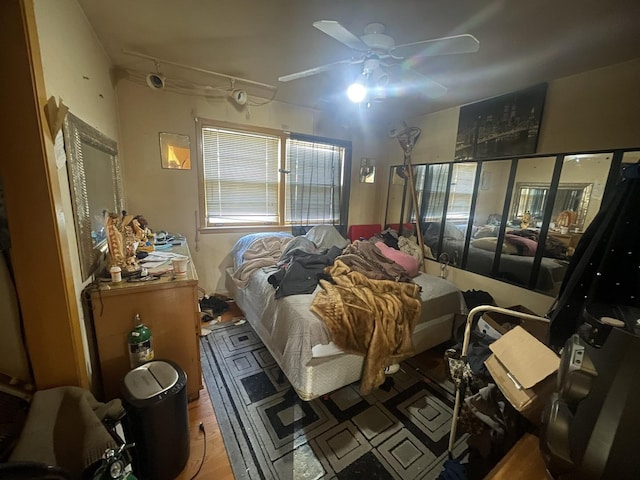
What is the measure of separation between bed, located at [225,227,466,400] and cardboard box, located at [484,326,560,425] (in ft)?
2.88

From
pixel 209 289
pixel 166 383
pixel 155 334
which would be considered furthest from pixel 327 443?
pixel 209 289

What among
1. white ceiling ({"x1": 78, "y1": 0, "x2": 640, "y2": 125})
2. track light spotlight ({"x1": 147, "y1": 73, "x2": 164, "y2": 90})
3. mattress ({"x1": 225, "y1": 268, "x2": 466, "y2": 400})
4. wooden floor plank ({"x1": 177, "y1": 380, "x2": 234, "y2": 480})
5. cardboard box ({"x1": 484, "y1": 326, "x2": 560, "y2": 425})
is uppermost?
white ceiling ({"x1": 78, "y1": 0, "x2": 640, "y2": 125})

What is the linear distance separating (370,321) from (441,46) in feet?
5.75

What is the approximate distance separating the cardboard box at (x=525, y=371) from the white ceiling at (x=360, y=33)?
1813mm

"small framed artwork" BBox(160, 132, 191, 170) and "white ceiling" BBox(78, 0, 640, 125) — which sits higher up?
"white ceiling" BBox(78, 0, 640, 125)

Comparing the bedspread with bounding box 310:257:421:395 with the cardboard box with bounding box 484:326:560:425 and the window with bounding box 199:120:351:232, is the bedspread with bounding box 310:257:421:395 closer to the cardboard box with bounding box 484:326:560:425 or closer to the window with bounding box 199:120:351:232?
the cardboard box with bounding box 484:326:560:425

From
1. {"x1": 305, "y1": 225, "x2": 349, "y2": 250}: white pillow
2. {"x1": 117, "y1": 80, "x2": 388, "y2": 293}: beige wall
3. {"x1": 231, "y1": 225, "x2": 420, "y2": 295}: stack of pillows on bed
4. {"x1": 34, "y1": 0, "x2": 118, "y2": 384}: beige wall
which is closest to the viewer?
{"x1": 34, "y1": 0, "x2": 118, "y2": 384}: beige wall

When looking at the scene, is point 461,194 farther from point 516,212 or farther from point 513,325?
point 513,325

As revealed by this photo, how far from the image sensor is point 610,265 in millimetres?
1197

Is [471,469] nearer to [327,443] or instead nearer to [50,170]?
[327,443]

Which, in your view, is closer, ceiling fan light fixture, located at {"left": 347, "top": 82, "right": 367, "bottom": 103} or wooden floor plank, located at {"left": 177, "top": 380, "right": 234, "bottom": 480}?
wooden floor plank, located at {"left": 177, "top": 380, "right": 234, "bottom": 480}

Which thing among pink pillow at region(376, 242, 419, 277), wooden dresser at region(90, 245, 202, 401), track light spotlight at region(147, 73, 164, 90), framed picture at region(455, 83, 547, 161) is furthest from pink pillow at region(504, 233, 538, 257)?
track light spotlight at region(147, 73, 164, 90)

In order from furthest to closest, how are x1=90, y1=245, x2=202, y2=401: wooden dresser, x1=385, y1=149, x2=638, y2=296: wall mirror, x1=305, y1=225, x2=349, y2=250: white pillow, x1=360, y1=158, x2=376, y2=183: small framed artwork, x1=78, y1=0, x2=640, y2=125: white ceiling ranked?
x1=360, y1=158, x2=376, y2=183: small framed artwork < x1=305, y1=225, x2=349, y2=250: white pillow < x1=385, y1=149, x2=638, y2=296: wall mirror < x1=78, y1=0, x2=640, y2=125: white ceiling < x1=90, y1=245, x2=202, y2=401: wooden dresser

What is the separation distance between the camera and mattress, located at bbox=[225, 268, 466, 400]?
157 cm
